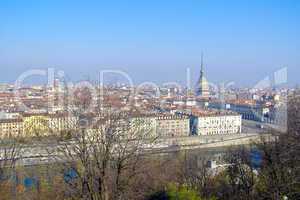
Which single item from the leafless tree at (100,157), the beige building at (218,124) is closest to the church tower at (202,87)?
the beige building at (218,124)

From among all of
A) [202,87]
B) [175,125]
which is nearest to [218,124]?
[175,125]

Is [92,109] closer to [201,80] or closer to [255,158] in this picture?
[255,158]

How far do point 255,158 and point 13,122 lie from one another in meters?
6.93

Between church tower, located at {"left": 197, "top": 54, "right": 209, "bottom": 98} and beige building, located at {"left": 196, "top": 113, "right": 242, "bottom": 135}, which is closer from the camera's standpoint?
beige building, located at {"left": 196, "top": 113, "right": 242, "bottom": 135}

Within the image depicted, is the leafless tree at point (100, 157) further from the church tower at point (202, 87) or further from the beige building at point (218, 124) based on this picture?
the church tower at point (202, 87)

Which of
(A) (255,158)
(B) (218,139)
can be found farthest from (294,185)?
(B) (218,139)

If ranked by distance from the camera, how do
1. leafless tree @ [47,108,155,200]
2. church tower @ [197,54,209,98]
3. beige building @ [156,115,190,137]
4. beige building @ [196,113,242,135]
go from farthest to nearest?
church tower @ [197,54,209,98], beige building @ [196,113,242,135], beige building @ [156,115,190,137], leafless tree @ [47,108,155,200]

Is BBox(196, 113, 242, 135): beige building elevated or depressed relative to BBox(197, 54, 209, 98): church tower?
depressed

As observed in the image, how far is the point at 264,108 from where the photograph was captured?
56.3 feet

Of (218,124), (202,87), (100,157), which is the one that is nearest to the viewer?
(100,157)

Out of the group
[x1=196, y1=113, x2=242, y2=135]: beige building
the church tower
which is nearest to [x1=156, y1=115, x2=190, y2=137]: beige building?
[x1=196, y1=113, x2=242, y2=135]: beige building

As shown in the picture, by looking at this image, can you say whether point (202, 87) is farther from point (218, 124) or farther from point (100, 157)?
point (100, 157)

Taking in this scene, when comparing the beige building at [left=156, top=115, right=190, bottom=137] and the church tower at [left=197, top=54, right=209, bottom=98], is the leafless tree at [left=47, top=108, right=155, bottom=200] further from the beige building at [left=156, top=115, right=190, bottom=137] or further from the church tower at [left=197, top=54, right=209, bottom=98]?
the church tower at [left=197, top=54, right=209, bottom=98]

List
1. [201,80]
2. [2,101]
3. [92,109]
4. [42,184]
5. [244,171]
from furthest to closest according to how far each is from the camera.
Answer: [201,80], [2,101], [42,184], [244,171], [92,109]
